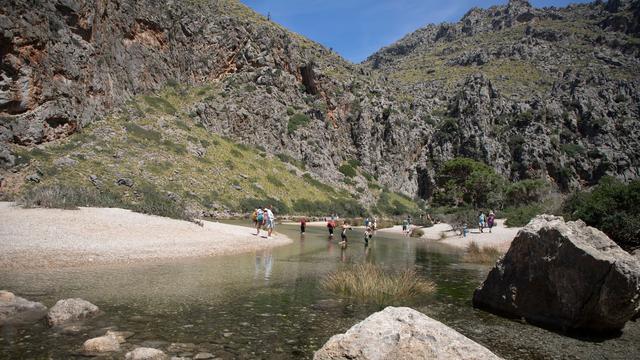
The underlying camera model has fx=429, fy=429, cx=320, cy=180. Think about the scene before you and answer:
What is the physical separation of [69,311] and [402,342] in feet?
24.9

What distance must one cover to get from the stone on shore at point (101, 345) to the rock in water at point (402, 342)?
410cm

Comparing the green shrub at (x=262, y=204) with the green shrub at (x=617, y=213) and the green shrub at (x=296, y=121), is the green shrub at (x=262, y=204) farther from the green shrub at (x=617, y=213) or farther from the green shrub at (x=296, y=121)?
the green shrub at (x=617, y=213)

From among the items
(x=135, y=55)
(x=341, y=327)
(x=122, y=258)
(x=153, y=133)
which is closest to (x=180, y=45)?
(x=135, y=55)

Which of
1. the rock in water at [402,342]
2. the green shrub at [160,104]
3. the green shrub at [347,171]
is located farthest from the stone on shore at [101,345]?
the green shrub at [347,171]

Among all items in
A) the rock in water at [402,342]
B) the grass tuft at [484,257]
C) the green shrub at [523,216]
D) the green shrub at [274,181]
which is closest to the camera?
the rock in water at [402,342]

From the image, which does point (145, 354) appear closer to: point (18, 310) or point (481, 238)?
point (18, 310)

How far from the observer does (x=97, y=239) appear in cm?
2002

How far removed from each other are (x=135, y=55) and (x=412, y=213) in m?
60.3

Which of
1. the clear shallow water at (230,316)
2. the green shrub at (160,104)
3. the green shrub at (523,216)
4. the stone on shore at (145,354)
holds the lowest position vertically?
the clear shallow water at (230,316)

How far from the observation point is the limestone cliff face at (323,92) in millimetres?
48344

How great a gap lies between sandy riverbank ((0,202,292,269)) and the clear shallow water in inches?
61.2

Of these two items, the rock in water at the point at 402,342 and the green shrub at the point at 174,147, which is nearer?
the rock in water at the point at 402,342

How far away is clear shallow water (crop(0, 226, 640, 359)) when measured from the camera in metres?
8.55

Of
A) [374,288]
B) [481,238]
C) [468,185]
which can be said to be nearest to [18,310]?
[374,288]
